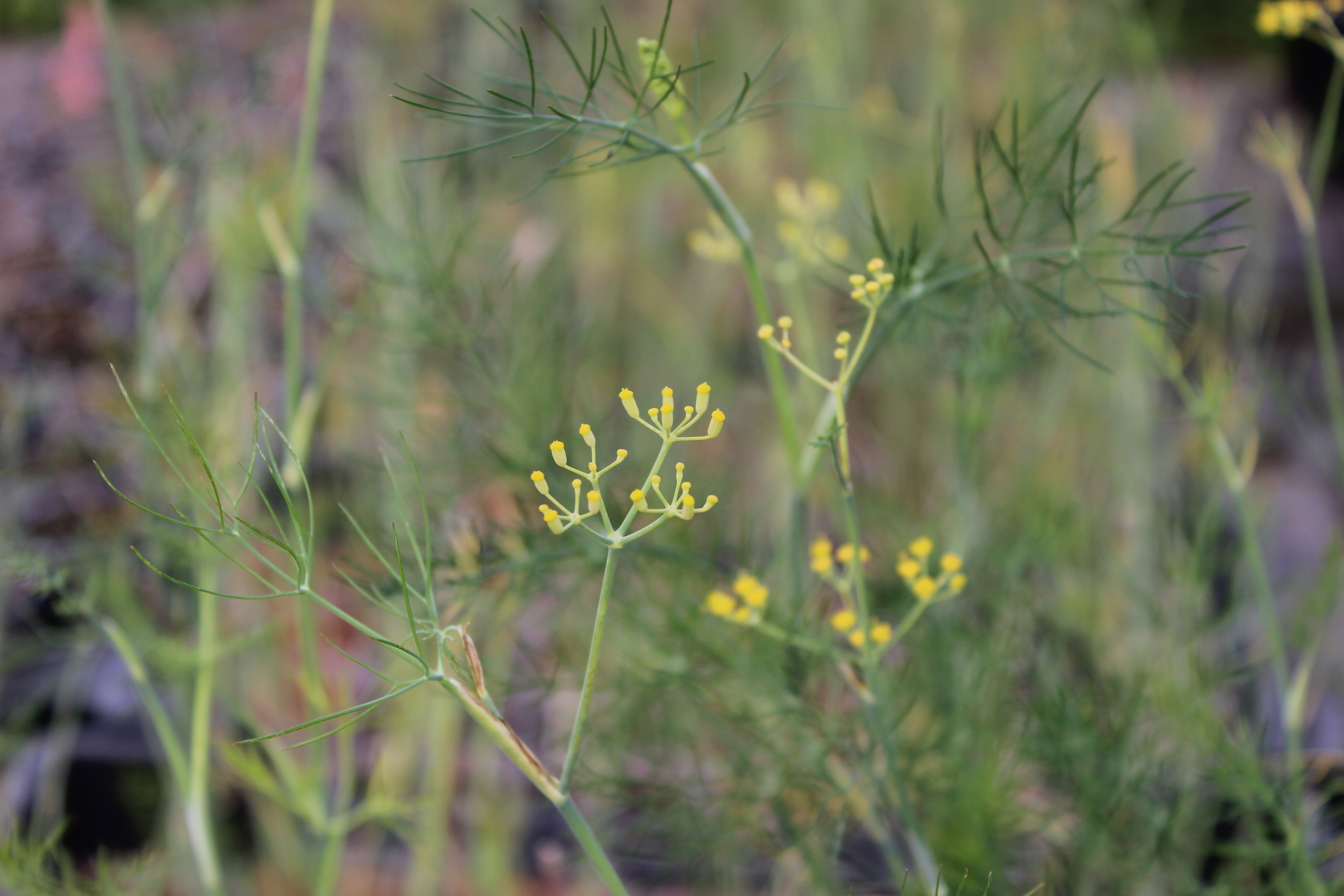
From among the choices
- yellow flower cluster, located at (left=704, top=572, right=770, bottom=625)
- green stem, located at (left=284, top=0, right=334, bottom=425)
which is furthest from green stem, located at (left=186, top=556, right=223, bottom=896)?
yellow flower cluster, located at (left=704, top=572, right=770, bottom=625)

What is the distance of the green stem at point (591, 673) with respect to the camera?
0.23 meters

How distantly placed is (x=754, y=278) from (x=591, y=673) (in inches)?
7.0

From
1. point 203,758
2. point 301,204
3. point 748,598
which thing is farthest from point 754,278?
point 203,758

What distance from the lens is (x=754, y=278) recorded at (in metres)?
0.36

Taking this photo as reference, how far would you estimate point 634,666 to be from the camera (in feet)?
1.97

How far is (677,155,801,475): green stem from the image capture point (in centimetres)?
34

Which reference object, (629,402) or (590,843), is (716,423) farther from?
(590,843)

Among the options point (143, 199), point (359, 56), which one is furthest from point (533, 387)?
point (359, 56)

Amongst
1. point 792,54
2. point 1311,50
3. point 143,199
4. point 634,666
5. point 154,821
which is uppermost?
point 1311,50

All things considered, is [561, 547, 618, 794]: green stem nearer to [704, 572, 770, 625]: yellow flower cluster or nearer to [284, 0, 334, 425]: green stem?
[704, 572, 770, 625]: yellow flower cluster

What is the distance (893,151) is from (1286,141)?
634 millimetres

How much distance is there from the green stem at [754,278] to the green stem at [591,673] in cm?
15

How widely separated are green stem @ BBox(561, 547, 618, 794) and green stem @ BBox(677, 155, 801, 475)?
5.7 inches

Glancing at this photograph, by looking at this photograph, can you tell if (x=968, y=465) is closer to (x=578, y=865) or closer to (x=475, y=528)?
(x=475, y=528)
